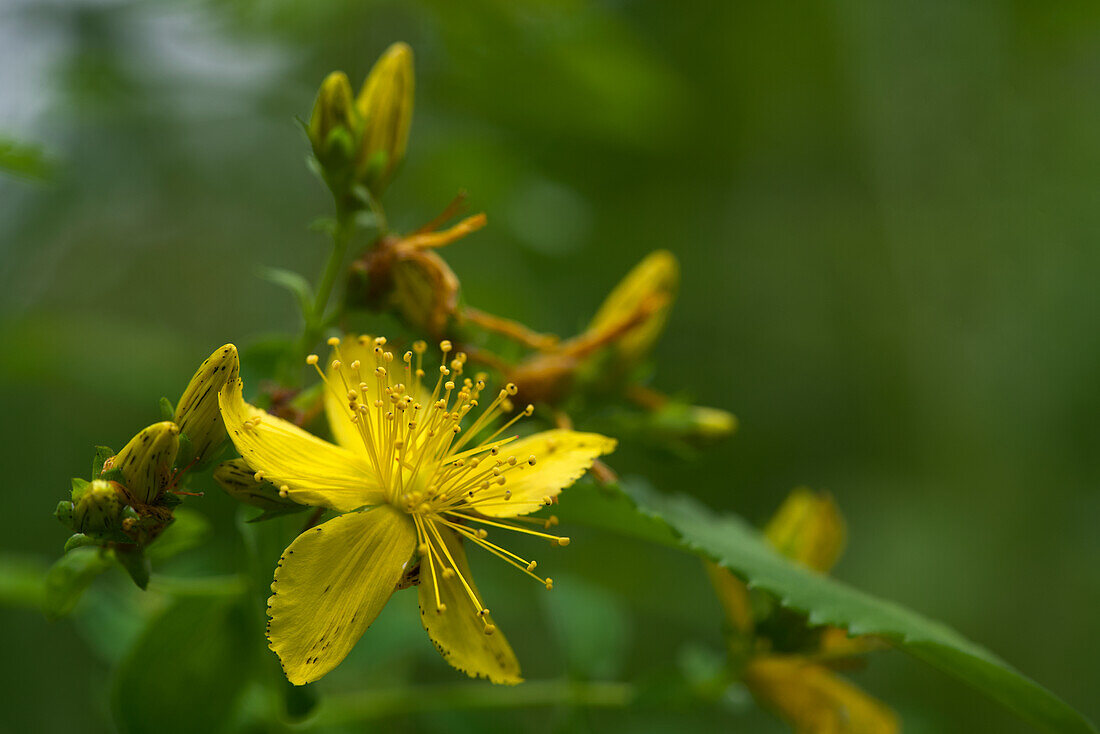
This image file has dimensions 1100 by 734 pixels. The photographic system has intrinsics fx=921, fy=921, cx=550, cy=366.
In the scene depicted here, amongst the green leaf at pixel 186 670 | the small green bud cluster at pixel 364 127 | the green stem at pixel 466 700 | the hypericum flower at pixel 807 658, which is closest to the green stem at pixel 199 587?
the green leaf at pixel 186 670

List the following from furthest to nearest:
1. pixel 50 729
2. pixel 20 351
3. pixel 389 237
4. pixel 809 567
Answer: pixel 50 729 < pixel 20 351 < pixel 809 567 < pixel 389 237

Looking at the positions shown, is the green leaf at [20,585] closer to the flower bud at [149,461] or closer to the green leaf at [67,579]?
the green leaf at [67,579]

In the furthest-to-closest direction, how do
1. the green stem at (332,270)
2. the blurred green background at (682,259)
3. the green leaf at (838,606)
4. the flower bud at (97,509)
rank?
the blurred green background at (682,259), the green stem at (332,270), the green leaf at (838,606), the flower bud at (97,509)

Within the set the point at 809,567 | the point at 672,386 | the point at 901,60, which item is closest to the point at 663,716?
the point at 809,567

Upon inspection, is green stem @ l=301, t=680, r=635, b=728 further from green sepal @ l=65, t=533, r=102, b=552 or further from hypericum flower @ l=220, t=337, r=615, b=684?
green sepal @ l=65, t=533, r=102, b=552

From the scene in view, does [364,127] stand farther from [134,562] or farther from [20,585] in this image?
[20,585]

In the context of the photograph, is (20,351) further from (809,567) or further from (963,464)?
(963,464)

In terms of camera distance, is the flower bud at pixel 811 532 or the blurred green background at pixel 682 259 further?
the blurred green background at pixel 682 259
